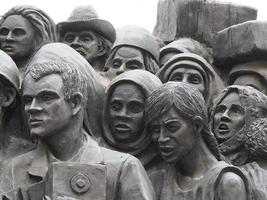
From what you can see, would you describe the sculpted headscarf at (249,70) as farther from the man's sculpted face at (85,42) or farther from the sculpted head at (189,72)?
the man's sculpted face at (85,42)

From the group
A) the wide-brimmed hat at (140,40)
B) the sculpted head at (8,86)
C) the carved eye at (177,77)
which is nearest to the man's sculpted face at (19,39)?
the sculpted head at (8,86)

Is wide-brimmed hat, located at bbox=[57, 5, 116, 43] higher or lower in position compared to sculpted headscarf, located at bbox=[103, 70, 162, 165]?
higher

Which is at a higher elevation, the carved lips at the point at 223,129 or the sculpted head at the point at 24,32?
the sculpted head at the point at 24,32

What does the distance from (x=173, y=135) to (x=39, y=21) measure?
2108 millimetres

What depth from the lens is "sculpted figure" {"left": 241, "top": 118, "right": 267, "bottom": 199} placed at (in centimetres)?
1206

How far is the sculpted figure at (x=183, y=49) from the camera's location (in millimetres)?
14078

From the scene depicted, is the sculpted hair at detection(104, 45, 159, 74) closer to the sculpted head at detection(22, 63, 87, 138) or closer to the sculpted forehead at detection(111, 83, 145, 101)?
the sculpted forehead at detection(111, 83, 145, 101)

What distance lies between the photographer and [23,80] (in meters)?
11.6

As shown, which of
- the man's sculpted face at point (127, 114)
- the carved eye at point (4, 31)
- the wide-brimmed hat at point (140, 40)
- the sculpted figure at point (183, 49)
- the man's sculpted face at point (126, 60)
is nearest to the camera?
the man's sculpted face at point (127, 114)

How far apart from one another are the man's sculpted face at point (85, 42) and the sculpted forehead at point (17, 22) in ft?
2.57

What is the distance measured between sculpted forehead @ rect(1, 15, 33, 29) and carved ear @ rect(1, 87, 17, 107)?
118 centimetres

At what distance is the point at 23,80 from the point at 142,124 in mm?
1067

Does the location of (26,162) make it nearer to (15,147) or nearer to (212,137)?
(15,147)

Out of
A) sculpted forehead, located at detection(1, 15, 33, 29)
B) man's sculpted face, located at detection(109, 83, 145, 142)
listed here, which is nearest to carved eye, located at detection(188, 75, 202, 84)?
man's sculpted face, located at detection(109, 83, 145, 142)
